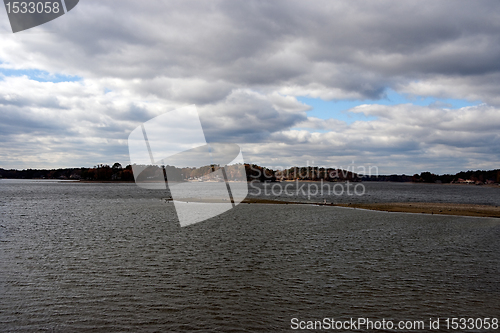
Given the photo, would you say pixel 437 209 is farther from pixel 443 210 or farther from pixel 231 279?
pixel 231 279

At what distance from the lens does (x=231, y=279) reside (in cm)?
1886

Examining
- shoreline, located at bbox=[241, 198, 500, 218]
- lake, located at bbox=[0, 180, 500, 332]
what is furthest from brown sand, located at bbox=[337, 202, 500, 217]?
lake, located at bbox=[0, 180, 500, 332]

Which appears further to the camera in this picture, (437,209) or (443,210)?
Result: (437,209)

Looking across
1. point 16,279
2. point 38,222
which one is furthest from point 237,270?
point 38,222

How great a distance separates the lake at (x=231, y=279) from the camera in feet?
45.1

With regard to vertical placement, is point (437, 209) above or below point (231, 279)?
below

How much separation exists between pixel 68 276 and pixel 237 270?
9.76 m

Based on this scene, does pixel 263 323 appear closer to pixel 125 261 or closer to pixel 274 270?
pixel 274 270

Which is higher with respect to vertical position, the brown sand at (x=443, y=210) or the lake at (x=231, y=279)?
the lake at (x=231, y=279)

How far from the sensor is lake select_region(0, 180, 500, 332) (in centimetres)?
1375

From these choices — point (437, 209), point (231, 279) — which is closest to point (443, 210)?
point (437, 209)

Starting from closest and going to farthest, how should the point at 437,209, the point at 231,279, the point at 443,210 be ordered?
→ the point at 231,279, the point at 443,210, the point at 437,209

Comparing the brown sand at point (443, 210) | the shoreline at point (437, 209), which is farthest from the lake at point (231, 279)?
the brown sand at point (443, 210)

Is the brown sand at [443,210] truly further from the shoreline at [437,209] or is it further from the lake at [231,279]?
the lake at [231,279]
